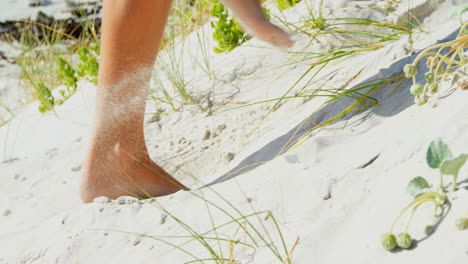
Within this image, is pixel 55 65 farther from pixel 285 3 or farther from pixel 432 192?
pixel 432 192

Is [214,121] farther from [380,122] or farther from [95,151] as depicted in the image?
[380,122]

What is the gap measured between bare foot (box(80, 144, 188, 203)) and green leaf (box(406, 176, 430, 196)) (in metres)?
0.98

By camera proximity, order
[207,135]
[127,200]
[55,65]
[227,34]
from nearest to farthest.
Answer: [127,200]
[207,135]
[227,34]
[55,65]

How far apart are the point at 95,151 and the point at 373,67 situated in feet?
3.58

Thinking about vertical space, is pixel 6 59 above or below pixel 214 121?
above

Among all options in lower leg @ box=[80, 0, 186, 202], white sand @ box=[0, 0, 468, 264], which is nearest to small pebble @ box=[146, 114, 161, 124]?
white sand @ box=[0, 0, 468, 264]

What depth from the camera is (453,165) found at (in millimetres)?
989

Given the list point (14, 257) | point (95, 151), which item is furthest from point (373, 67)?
point (14, 257)

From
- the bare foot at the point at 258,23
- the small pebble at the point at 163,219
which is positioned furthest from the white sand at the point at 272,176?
the bare foot at the point at 258,23

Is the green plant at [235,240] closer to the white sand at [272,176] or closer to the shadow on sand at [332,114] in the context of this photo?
the white sand at [272,176]

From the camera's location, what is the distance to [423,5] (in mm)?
2361

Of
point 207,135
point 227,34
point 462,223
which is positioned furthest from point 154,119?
Answer: point 462,223

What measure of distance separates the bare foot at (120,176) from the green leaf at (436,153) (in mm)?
1013

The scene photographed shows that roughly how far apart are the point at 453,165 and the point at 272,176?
61 centimetres
